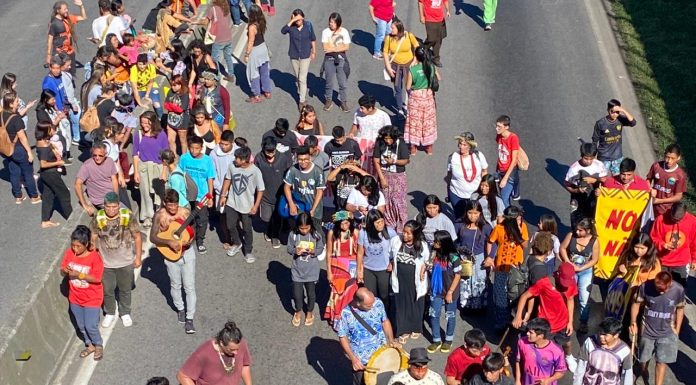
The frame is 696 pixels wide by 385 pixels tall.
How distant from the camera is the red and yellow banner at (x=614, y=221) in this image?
47.1 feet

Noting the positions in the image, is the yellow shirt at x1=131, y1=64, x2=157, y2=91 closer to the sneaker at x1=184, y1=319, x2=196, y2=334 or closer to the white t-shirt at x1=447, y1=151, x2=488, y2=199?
the sneaker at x1=184, y1=319, x2=196, y2=334

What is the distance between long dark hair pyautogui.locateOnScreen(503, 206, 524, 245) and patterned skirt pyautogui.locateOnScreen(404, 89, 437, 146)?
14.3 ft

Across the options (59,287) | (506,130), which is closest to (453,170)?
(506,130)

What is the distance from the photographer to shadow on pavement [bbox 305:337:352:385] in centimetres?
1280

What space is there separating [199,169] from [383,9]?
7.79 m

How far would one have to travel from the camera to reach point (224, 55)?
20.3 meters

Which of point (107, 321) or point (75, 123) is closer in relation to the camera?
point (107, 321)

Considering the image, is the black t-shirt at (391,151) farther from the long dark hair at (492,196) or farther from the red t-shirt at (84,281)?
the red t-shirt at (84,281)

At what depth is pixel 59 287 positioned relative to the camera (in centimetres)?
1345

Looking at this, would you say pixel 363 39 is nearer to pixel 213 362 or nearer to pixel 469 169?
pixel 469 169

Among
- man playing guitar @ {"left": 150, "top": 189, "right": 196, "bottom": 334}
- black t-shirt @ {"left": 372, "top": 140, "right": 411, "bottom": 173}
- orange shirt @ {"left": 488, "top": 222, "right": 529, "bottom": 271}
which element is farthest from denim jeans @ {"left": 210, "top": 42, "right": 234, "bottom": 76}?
orange shirt @ {"left": 488, "top": 222, "right": 529, "bottom": 271}

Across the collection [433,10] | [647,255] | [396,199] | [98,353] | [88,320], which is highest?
[647,255]

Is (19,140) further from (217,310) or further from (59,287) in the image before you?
(217,310)

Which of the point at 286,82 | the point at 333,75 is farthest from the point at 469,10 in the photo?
the point at 333,75
